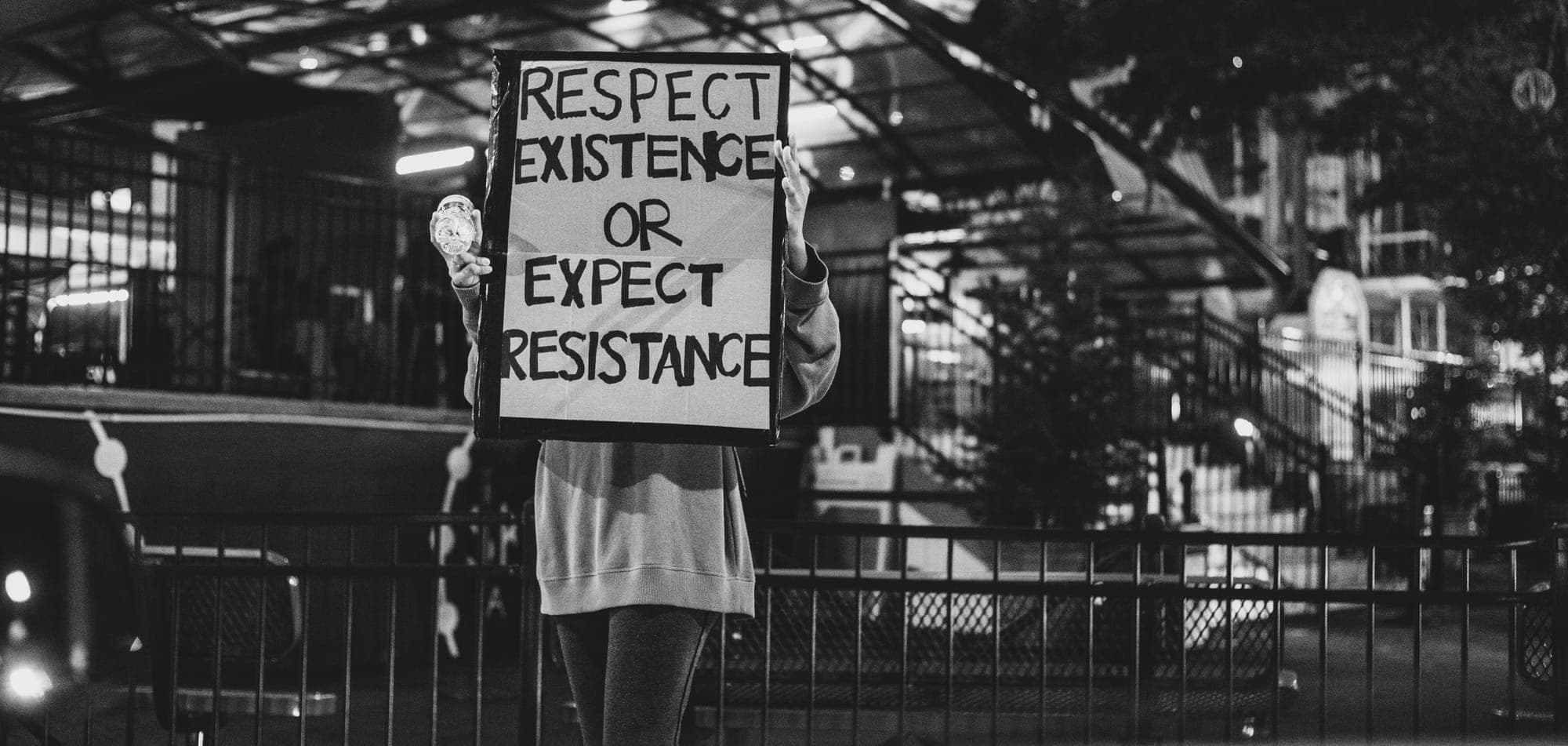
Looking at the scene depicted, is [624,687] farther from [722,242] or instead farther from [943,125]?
[943,125]

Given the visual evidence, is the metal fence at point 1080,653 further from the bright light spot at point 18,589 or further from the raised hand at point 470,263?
the bright light spot at point 18,589

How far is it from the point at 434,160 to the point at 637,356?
46.2 ft

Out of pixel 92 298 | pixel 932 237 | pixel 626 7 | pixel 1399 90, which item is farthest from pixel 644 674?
pixel 932 237

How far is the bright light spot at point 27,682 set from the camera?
1.91 metres

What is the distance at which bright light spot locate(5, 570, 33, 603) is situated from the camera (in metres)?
1.87

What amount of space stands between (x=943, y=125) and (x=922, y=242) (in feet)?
8.17

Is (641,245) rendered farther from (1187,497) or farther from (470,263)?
(1187,497)

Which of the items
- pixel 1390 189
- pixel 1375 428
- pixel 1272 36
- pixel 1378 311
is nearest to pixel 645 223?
pixel 1272 36

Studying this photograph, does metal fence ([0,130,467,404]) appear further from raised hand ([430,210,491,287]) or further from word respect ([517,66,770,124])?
raised hand ([430,210,491,287])

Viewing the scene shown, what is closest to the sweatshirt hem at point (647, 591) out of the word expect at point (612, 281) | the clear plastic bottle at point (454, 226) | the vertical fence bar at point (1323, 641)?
the word expect at point (612, 281)

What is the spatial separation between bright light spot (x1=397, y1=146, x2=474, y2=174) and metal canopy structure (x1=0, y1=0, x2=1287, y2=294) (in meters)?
0.32

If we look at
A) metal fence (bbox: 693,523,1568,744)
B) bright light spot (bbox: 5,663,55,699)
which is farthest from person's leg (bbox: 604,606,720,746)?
bright light spot (bbox: 5,663,55,699)

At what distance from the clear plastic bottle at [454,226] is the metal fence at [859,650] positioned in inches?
47.8

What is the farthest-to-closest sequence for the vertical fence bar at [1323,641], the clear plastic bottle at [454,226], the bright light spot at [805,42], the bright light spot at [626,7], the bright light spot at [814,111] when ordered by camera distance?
the bright light spot at [814,111]
the bright light spot at [805,42]
the bright light spot at [626,7]
the vertical fence bar at [1323,641]
the clear plastic bottle at [454,226]
